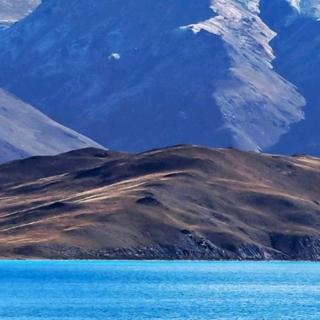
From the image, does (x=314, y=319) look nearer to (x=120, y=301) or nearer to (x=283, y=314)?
(x=283, y=314)

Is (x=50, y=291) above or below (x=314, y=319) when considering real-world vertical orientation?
below

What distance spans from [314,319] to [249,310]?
1348cm

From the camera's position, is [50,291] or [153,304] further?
[50,291]

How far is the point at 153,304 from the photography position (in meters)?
173

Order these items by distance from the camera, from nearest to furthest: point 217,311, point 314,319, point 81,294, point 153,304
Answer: point 314,319 → point 217,311 → point 153,304 → point 81,294

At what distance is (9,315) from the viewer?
156125 millimetres

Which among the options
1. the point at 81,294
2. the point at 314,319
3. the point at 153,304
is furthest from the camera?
the point at 81,294

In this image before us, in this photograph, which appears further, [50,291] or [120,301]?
[50,291]

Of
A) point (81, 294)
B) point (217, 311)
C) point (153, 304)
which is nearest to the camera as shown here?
point (217, 311)

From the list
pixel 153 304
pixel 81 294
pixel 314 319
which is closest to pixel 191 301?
pixel 153 304

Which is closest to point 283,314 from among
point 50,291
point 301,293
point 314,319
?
point 314,319

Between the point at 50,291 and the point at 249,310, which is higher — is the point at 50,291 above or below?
below

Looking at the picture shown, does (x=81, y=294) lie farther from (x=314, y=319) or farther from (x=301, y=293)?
(x=314, y=319)

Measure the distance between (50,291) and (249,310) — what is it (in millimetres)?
43790
